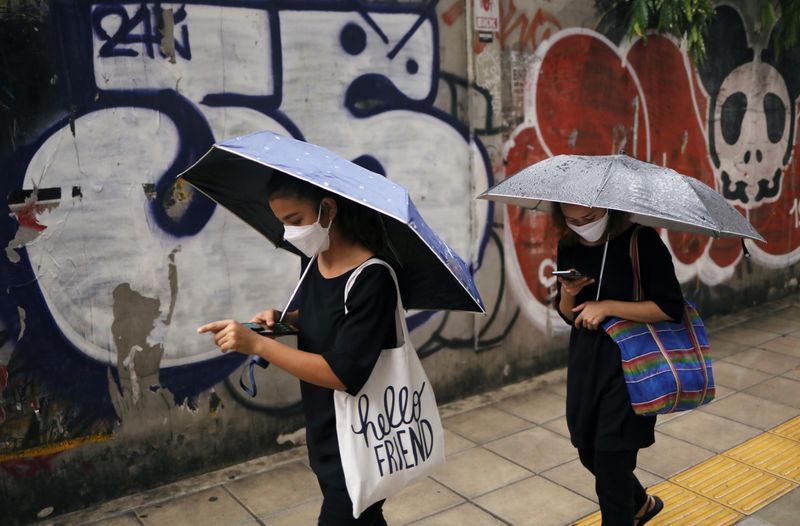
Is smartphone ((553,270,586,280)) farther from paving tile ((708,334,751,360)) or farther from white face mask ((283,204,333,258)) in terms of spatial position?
paving tile ((708,334,751,360))

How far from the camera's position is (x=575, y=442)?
9.70 ft

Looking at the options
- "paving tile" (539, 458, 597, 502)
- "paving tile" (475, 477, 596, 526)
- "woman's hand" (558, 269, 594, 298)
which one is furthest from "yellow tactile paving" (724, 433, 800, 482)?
"woman's hand" (558, 269, 594, 298)

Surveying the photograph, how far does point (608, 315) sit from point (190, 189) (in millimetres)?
2341

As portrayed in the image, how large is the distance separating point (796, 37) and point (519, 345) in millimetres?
4450

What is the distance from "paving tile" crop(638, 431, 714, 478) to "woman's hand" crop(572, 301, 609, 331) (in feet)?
5.50

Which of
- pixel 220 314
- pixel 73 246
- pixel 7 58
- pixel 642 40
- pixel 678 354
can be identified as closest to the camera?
pixel 678 354

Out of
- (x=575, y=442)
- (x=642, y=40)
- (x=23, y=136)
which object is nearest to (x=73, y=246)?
(x=23, y=136)

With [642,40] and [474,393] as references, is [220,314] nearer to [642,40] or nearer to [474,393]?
[474,393]

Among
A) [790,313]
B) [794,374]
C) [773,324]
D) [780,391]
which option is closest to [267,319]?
[780,391]

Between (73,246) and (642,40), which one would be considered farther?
(642,40)

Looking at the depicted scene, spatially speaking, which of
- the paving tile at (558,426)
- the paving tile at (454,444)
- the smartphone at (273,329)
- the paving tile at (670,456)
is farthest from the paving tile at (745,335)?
the smartphone at (273,329)

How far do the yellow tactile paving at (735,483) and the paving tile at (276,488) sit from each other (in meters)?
2.02

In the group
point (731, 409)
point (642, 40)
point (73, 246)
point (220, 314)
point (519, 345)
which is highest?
point (642, 40)

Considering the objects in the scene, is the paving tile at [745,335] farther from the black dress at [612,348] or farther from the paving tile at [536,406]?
the black dress at [612,348]
